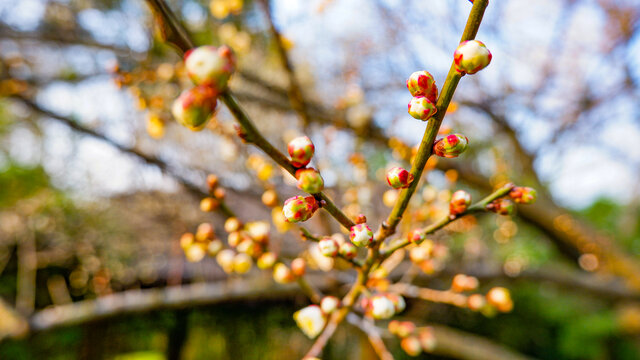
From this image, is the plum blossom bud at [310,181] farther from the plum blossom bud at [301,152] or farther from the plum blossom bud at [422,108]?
the plum blossom bud at [422,108]

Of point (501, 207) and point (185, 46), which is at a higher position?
point (501, 207)

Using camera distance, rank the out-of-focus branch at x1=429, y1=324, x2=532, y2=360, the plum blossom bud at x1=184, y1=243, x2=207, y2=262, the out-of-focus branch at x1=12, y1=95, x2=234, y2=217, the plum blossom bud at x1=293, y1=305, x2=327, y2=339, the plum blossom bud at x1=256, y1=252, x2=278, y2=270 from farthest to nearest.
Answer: the out-of-focus branch at x1=429, y1=324, x2=532, y2=360
the out-of-focus branch at x1=12, y1=95, x2=234, y2=217
the plum blossom bud at x1=184, y1=243, x2=207, y2=262
the plum blossom bud at x1=256, y1=252, x2=278, y2=270
the plum blossom bud at x1=293, y1=305, x2=327, y2=339

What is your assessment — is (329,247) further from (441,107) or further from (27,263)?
(27,263)

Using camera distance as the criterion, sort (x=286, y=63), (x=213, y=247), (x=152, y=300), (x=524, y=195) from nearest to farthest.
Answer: (x=524, y=195) < (x=213, y=247) < (x=286, y=63) < (x=152, y=300)

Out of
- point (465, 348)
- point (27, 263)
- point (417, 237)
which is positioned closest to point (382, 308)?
point (417, 237)

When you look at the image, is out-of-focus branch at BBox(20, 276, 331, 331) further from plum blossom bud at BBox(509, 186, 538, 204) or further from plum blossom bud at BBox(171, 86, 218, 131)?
plum blossom bud at BBox(171, 86, 218, 131)

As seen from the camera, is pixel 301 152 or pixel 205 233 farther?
pixel 205 233

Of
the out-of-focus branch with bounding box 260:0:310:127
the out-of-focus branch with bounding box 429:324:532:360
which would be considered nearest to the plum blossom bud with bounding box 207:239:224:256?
the out-of-focus branch with bounding box 260:0:310:127
